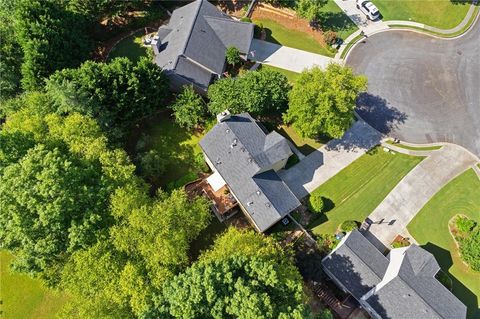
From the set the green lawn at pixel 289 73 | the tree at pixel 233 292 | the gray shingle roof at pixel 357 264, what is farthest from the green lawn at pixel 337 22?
the tree at pixel 233 292

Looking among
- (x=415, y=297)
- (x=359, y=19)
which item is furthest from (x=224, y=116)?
(x=359, y=19)

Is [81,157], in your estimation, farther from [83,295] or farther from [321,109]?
[321,109]

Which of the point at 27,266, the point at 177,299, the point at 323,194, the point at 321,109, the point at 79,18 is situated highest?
the point at 321,109

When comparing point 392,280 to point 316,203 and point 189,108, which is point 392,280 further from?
point 189,108

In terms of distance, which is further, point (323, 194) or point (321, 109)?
point (323, 194)

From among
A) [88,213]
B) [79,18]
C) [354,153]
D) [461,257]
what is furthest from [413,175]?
[79,18]

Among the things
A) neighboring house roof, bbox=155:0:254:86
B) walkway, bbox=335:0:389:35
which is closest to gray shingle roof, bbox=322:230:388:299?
neighboring house roof, bbox=155:0:254:86

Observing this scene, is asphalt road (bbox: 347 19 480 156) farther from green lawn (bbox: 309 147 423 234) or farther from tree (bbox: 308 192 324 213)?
tree (bbox: 308 192 324 213)
